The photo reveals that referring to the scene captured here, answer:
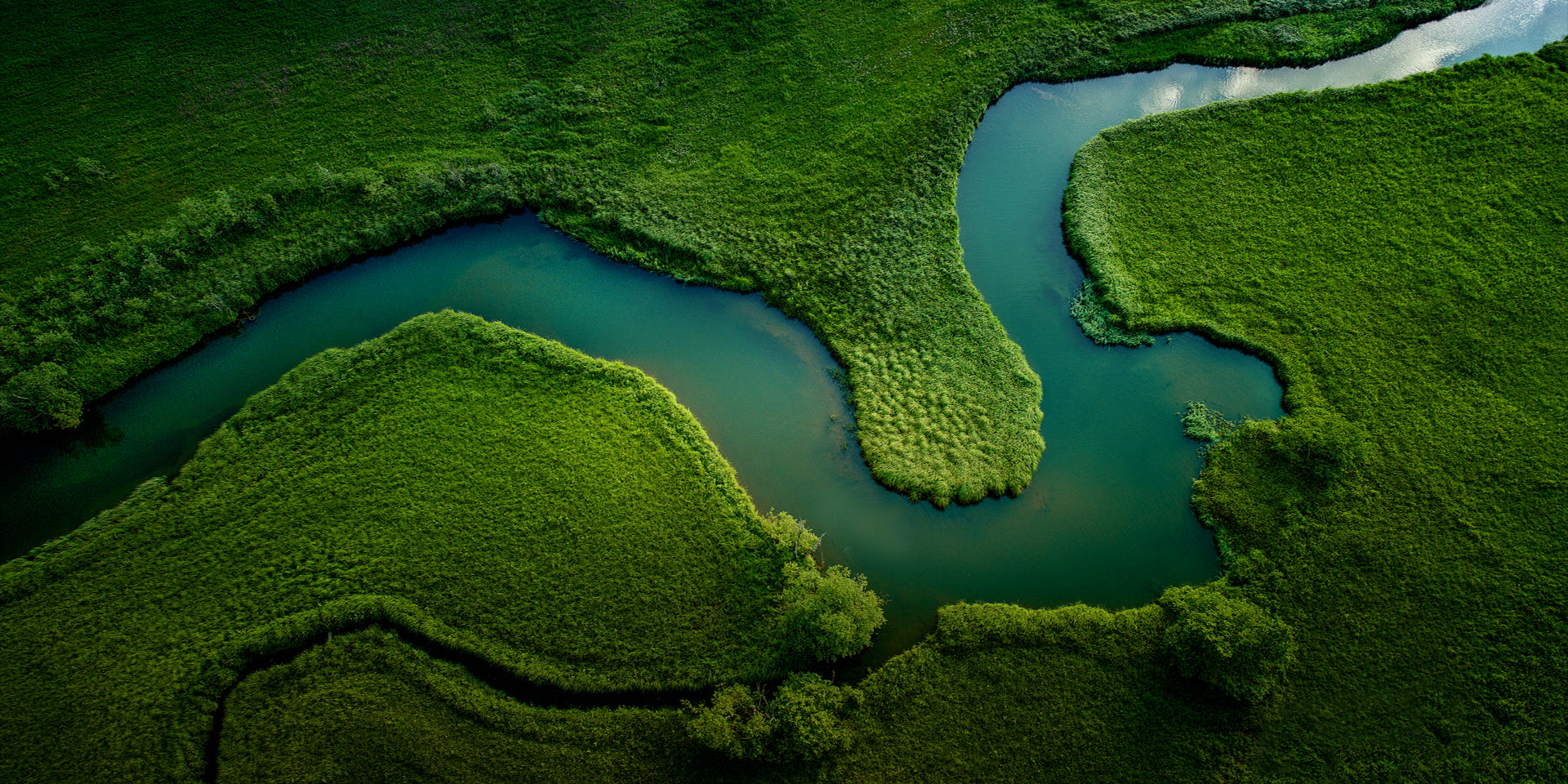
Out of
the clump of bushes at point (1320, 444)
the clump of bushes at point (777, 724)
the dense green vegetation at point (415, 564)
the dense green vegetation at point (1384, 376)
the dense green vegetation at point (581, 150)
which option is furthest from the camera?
the dense green vegetation at point (581, 150)


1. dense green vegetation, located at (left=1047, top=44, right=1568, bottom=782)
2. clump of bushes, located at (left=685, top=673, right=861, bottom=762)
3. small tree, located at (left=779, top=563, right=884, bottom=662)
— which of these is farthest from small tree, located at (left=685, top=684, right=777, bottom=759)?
dense green vegetation, located at (left=1047, top=44, right=1568, bottom=782)

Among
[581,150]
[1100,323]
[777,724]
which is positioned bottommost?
[777,724]

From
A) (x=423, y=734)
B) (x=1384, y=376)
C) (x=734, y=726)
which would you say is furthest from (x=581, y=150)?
(x=1384, y=376)

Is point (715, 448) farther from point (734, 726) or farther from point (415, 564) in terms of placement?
point (415, 564)

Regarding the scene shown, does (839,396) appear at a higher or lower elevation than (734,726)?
higher

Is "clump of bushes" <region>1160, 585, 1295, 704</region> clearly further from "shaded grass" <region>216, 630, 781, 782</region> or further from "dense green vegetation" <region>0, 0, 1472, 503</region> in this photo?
"shaded grass" <region>216, 630, 781, 782</region>

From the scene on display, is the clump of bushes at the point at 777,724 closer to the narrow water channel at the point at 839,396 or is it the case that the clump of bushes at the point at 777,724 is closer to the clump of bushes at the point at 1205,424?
the narrow water channel at the point at 839,396

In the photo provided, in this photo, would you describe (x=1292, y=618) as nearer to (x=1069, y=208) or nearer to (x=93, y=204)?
(x=1069, y=208)

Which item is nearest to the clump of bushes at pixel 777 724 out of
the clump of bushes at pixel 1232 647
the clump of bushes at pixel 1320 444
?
the clump of bushes at pixel 1232 647
